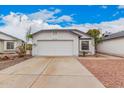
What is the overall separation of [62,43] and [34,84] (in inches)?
676

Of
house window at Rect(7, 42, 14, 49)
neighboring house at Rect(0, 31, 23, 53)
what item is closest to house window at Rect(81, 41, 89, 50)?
neighboring house at Rect(0, 31, 23, 53)

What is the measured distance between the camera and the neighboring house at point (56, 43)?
79.0 ft

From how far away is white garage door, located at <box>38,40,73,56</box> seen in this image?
24094mm

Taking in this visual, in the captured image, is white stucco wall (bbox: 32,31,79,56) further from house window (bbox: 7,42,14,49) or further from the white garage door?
house window (bbox: 7,42,14,49)

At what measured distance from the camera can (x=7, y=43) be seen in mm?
31516

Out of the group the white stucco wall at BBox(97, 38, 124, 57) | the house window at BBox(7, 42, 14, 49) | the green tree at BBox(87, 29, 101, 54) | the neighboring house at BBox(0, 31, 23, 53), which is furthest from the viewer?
the green tree at BBox(87, 29, 101, 54)

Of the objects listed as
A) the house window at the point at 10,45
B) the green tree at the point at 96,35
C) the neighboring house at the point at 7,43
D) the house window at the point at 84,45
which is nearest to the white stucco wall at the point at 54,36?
the house window at the point at 84,45

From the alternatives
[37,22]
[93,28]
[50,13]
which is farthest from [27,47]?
[93,28]

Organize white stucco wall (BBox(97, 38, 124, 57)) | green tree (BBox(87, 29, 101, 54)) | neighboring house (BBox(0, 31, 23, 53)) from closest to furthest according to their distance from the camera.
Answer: white stucco wall (BBox(97, 38, 124, 57)) → neighboring house (BBox(0, 31, 23, 53)) → green tree (BBox(87, 29, 101, 54))
